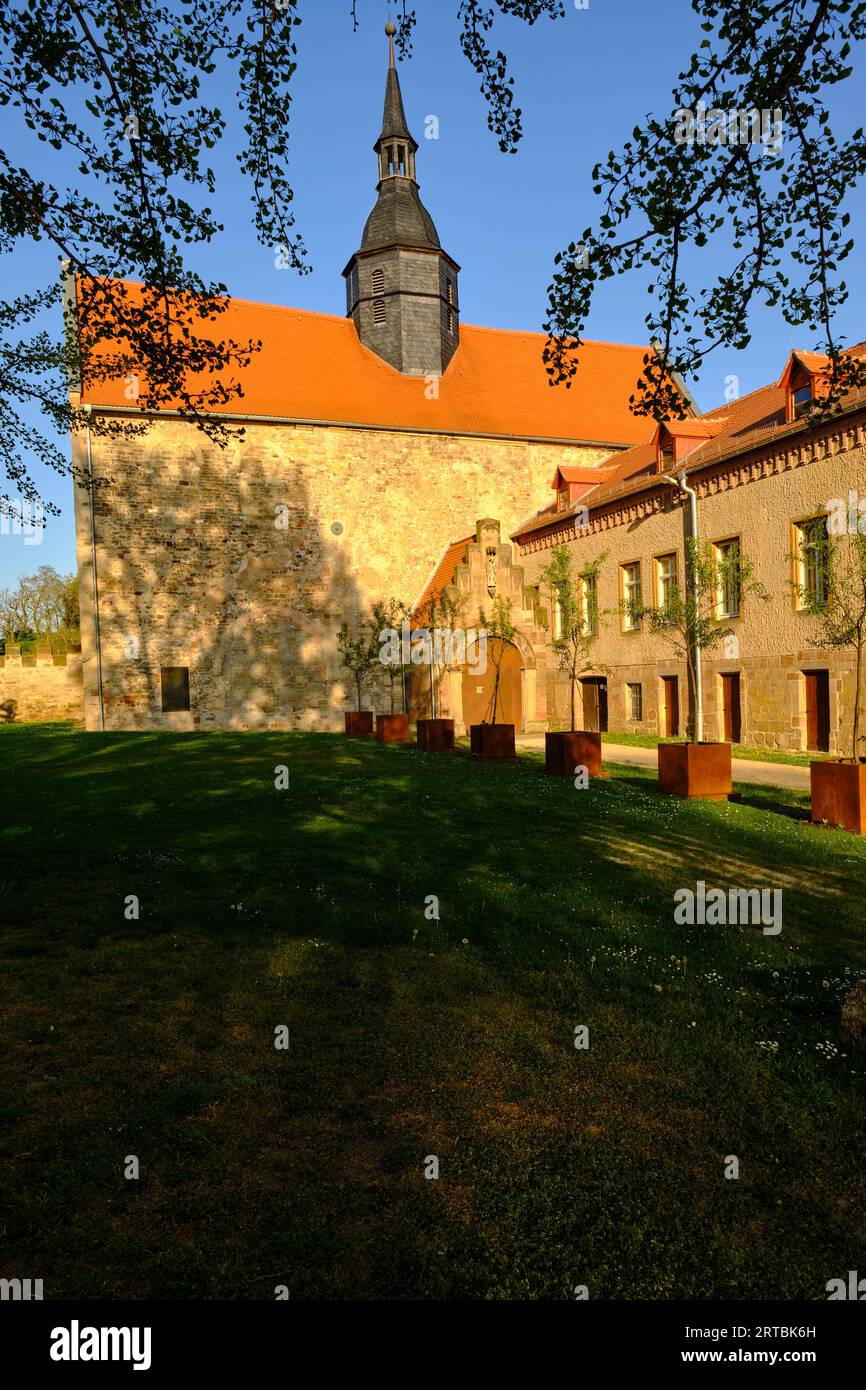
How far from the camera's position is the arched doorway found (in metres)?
24.6

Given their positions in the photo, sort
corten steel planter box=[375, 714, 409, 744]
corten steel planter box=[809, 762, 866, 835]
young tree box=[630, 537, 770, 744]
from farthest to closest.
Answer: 1. corten steel planter box=[375, 714, 409, 744]
2. young tree box=[630, 537, 770, 744]
3. corten steel planter box=[809, 762, 866, 835]

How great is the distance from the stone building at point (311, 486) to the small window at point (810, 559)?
9981 mm

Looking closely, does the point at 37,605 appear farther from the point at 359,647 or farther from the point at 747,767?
the point at 747,767

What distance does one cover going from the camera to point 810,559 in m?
17.9

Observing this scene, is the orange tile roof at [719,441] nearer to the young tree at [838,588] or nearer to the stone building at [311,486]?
the stone building at [311,486]

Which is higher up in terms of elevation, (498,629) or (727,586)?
(727,586)

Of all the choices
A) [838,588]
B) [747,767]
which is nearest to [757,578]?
[838,588]

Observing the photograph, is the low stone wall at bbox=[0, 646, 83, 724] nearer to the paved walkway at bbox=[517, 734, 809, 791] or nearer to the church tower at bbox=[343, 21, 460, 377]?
the church tower at bbox=[343, 21, 460, 377]

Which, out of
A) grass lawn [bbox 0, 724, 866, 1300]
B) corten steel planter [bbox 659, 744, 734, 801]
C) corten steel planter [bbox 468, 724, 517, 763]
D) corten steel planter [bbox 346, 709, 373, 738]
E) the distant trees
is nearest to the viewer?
grass lawn [bbox 0, 724, 866, 1300]

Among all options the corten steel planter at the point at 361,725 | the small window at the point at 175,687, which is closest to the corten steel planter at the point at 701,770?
the corten steel planter at the point at 361,725

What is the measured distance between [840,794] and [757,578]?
1064 cm

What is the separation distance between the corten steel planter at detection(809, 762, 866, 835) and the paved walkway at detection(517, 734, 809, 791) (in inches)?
117

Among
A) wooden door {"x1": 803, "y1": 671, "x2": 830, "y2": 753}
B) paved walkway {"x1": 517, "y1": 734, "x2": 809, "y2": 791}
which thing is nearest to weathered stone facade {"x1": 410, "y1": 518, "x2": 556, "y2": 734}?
paved walkway {"x1": 517, "y1": 734, "x2": 809, "y2": 791}
